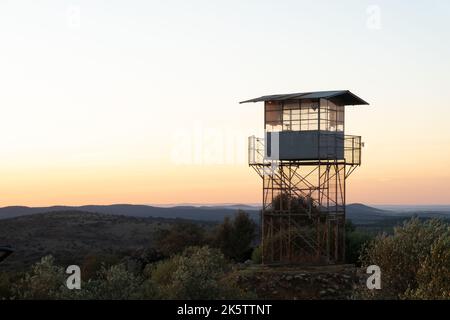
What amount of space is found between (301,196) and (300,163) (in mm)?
2045

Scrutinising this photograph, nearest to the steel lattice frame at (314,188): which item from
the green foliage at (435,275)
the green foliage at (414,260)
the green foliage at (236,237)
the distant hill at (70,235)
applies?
the green foliage at (414,260)

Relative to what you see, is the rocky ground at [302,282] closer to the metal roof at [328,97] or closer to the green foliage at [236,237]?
the metal roof at [328,97]

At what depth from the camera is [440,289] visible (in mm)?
27984

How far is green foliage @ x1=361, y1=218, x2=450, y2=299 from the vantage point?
94.6 ft

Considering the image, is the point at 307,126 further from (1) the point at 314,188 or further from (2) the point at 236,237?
(2) the point at 236,237

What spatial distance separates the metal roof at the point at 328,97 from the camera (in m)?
42.1

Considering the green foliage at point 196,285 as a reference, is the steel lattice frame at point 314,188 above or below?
above

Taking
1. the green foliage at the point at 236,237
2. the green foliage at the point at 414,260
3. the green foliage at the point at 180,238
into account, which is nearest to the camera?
the green foliage at the point at 414,260

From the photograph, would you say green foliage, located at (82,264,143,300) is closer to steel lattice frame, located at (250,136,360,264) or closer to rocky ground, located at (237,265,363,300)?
rocky ground, located at (237,265,363,300)

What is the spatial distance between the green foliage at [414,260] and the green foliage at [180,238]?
1170 inches

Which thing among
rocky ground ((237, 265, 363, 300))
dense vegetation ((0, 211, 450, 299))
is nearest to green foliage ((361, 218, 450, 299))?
dense vegetation ((0, 211, 450, 299))

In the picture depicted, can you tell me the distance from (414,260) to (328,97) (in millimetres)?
12435
